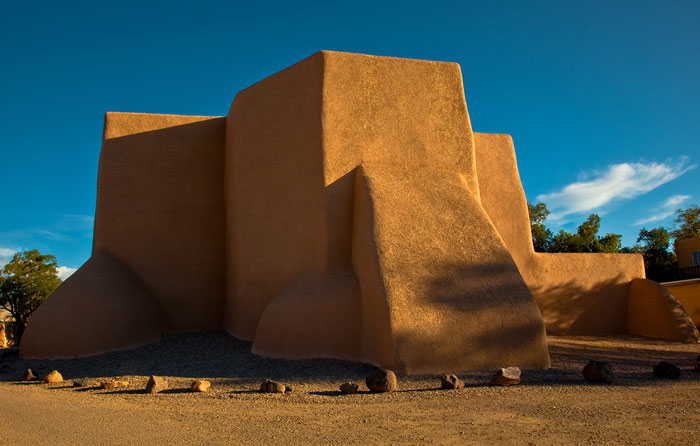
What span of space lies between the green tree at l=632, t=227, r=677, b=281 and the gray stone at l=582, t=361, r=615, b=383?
64.0ft

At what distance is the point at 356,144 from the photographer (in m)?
8.05

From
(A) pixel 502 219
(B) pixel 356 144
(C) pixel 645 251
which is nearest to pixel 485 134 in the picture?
(A) pixel 502 219

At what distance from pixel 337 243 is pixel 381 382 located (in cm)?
270

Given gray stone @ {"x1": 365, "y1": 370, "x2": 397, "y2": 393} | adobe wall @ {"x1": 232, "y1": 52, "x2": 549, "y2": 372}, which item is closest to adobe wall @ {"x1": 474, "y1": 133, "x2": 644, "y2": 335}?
adobe wall @ {"x1": 232, "y1": 52, "x2": 549, "y2": 372}

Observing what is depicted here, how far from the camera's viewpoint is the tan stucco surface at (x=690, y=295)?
1351 centimetres

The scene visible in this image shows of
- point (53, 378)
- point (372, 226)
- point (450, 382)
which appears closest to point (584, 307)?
point (372, 226)

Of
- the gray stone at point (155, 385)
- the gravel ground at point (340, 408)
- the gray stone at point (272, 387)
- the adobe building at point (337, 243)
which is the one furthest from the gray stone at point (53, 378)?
the gray stone at point (272, 387)

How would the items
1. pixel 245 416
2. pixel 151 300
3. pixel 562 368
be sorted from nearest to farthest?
pixel 245 416
pixel 562 368
pixel 151 300

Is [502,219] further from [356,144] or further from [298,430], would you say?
[298,430]

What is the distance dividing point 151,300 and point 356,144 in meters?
4.90

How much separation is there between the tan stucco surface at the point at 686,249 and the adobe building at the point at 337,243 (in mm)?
11014

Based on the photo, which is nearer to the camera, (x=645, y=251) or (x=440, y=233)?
(x=440, y=233)

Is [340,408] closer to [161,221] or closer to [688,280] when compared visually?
[161,221]

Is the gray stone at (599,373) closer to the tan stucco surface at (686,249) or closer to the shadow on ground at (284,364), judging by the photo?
the shadow on ground at (284,364)
